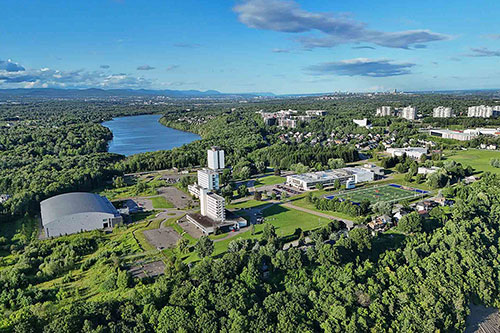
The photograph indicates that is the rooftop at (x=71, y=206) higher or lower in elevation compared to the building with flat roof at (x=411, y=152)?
lower

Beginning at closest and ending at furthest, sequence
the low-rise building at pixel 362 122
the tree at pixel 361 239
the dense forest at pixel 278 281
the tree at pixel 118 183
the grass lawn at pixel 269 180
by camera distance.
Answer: the dense forest at pixel 278 281, the tree at pixel 361 239, the tree at pixel 118 183, the grass lawn at pixel 269 180, the low-rise building at pixel 362 122

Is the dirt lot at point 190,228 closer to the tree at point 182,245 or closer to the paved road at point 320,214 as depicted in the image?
the tree at point 182,245

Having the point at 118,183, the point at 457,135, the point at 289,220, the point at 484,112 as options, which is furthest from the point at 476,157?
the point at 118,183

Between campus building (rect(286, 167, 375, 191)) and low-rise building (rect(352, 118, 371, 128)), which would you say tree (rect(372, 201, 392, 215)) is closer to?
campus building (rect(286, 167, 375, 191))

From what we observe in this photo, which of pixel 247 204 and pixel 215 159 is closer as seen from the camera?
pixel 247 204

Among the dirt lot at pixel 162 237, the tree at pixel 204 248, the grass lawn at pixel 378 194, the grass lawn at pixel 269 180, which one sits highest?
the tree at pixel 204 248

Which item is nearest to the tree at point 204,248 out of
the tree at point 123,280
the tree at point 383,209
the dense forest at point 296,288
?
the dense forest at point 296,288

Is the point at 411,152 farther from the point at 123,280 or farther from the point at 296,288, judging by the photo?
the point at 123,280

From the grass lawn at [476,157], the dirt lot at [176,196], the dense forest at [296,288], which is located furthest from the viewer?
the grass lawn at [476,157]
